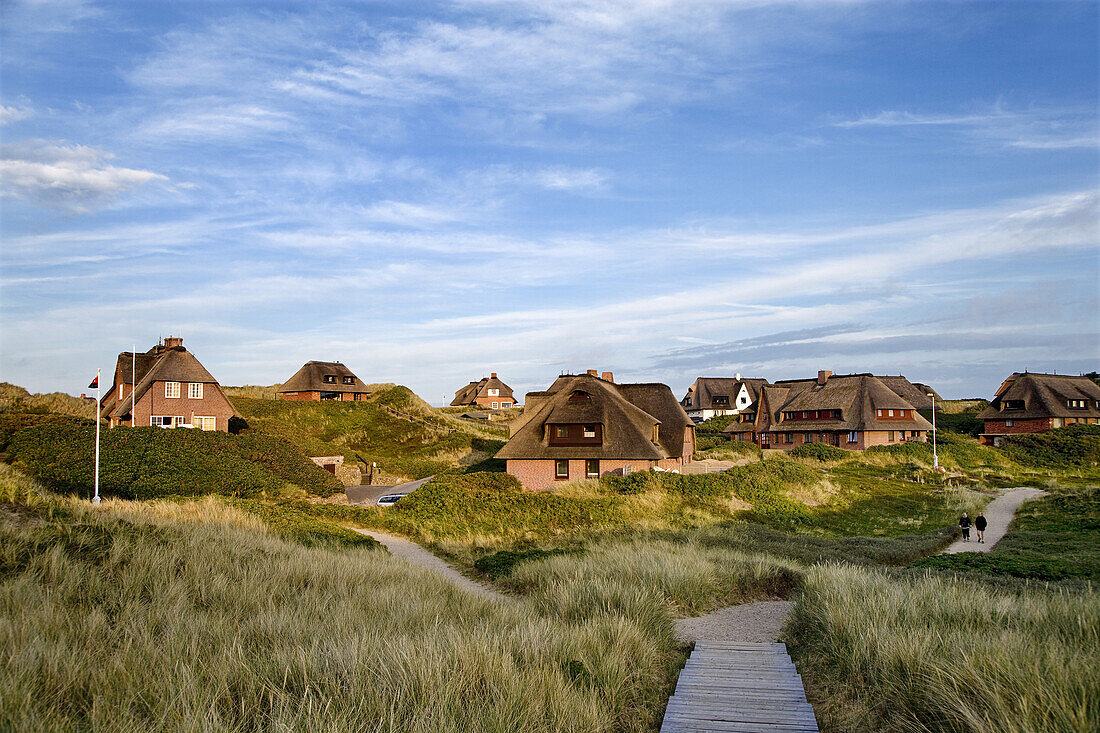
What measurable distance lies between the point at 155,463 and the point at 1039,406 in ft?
240

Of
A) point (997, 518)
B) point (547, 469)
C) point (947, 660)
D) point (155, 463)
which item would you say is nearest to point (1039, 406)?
point (997, 518)

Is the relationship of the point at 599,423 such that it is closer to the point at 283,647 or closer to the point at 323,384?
the point at 283,647

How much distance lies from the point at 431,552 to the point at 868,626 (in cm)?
1633

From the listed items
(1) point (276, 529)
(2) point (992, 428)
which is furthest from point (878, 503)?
(2) point (992, 428)

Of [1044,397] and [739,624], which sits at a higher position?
[1044,397]

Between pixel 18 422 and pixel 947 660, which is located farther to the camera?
pixel 18 422

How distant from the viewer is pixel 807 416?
6694 centimetres

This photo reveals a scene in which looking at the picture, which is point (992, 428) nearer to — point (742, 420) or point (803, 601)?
point (742, 420)

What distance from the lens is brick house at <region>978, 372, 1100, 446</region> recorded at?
64938 mm

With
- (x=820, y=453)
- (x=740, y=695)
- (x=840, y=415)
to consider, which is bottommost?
(x=820, y=453)

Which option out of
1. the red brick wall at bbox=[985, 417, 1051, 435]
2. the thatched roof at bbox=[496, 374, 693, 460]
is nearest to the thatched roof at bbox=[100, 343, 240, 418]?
the thatched roof at bbox=[496, 374, 693, 460]

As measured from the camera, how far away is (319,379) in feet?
242

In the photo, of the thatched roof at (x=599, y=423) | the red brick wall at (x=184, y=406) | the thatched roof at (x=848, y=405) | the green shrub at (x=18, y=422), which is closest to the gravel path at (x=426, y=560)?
the thatched roof at (x=599, y=423)

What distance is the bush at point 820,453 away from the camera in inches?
2051
